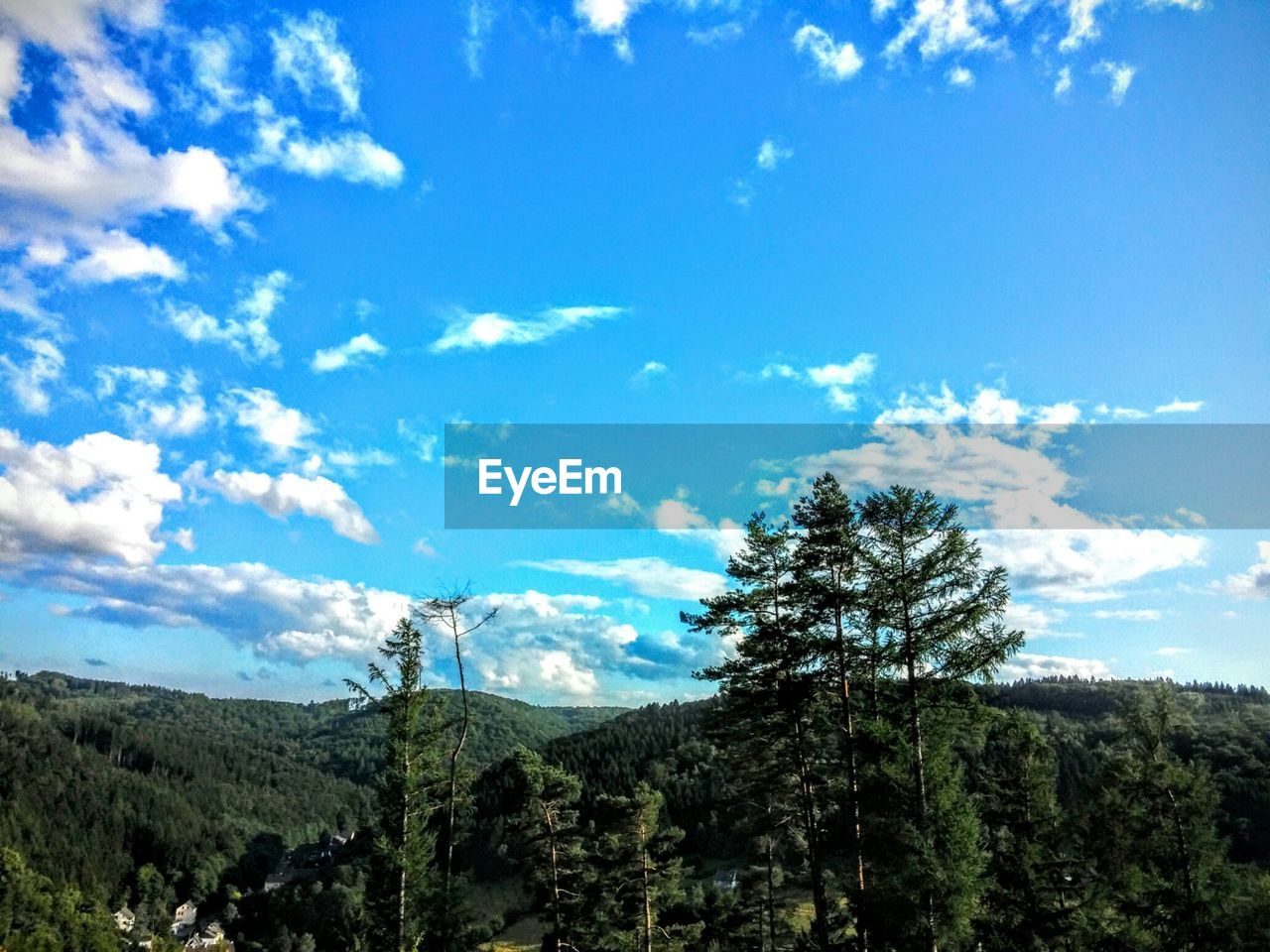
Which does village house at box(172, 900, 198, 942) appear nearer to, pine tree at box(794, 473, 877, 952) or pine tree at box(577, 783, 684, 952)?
pine tree at box(577, 783, 684, 952)

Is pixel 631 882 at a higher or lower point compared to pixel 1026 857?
lower

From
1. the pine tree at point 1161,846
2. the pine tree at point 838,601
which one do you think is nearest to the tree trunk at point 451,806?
the pine tree at point 838,601

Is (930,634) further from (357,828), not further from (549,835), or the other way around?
(357,828)

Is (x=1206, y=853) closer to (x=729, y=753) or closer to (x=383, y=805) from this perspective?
(x=729, y=753)

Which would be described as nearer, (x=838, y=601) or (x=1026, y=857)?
(x=838, y=601)

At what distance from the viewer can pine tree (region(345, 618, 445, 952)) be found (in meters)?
26.1

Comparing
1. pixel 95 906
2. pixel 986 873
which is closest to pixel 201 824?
pixel 95 906

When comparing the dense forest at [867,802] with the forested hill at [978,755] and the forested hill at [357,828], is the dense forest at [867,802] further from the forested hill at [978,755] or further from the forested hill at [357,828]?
the forested hill at [357,828]

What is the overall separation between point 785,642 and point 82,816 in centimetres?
20708

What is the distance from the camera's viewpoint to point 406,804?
87.8ft

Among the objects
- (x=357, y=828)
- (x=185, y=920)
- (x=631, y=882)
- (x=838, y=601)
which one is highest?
(x=838, y=601)

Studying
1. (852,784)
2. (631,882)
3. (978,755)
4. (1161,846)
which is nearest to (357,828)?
(978,755)

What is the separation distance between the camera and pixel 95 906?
11375 centimetres

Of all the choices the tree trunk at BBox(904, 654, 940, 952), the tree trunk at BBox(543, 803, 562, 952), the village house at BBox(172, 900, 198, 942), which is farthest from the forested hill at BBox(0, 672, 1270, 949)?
the tree trunk at BBox(904, 654, 940, 952)
